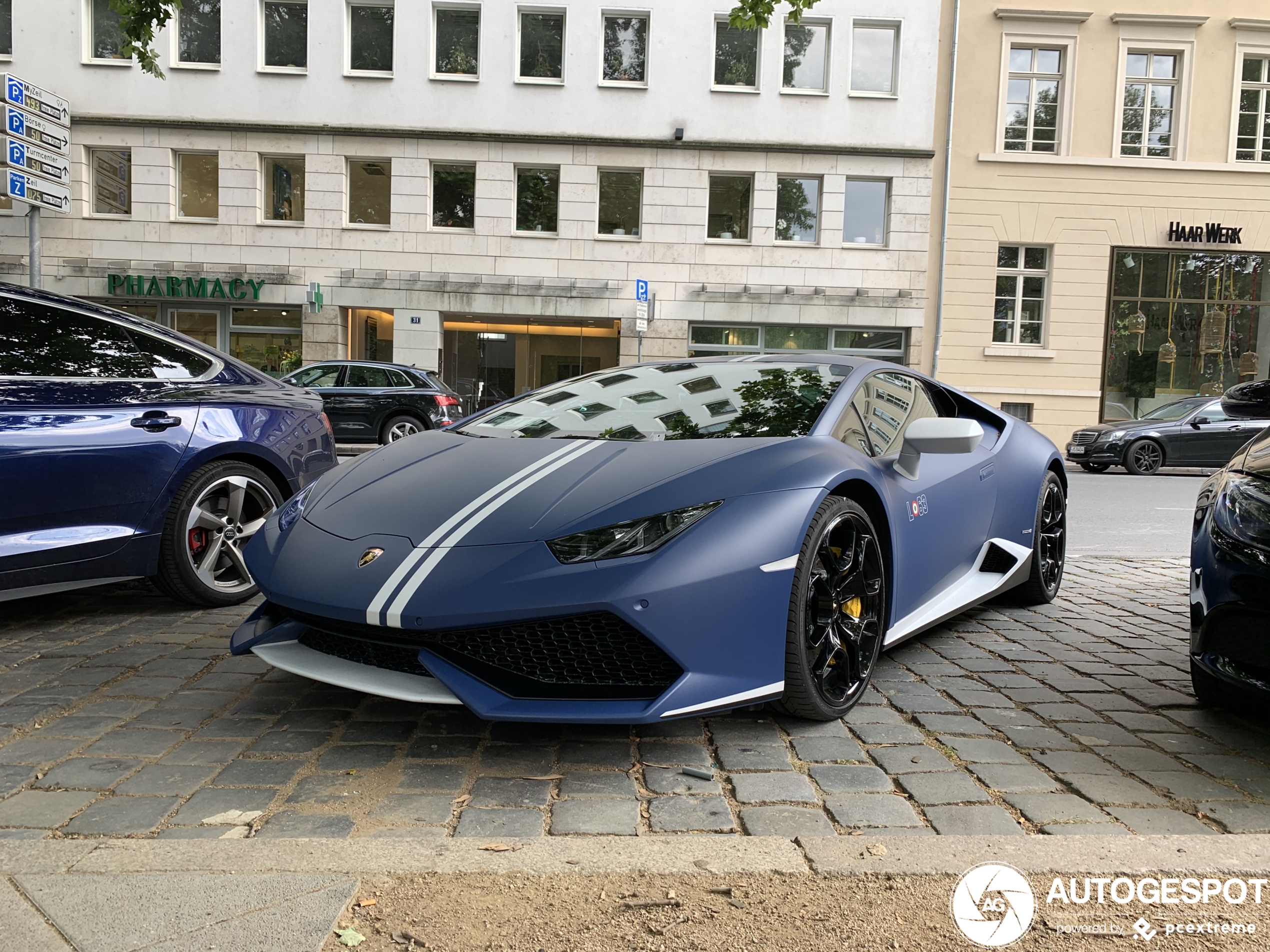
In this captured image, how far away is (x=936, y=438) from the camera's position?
314 centimetres

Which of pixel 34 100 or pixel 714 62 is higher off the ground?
pixel 714 62

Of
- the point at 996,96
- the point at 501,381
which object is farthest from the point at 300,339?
the point at 996,96

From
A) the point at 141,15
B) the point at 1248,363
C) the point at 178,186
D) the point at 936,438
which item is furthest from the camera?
the point at 1248,363

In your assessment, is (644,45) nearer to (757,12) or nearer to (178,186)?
(178,186)

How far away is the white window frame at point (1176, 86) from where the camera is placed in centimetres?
1884

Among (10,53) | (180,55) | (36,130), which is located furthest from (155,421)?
(10,53)

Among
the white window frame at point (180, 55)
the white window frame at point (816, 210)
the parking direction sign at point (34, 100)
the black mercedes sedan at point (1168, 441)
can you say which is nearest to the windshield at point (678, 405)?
the parking direction sign at point (34, 100)

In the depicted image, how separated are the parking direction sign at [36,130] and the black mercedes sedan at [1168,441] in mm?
14175

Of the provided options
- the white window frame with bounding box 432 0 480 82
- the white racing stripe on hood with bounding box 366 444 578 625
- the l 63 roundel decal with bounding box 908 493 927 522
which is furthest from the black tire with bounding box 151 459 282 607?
the white window frame with bounding box 432 0 480 82

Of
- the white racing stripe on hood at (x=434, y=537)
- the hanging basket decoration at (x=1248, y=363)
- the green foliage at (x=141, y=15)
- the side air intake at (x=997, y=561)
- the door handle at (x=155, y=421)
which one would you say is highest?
the green foliage at (x=141, y=15)

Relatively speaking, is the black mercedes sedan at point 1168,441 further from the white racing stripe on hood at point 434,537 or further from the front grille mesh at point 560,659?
the front grille mesh at point 560,659

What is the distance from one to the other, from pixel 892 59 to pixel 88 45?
54.0 ft

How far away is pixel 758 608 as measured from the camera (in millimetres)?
2500

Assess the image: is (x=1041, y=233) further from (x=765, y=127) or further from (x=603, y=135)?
(x=603, y=135)
